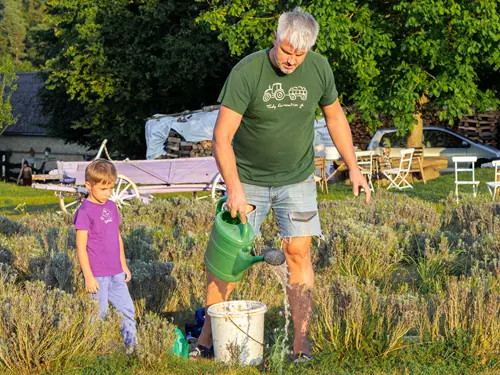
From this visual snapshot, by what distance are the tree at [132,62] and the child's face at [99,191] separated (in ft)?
83.6

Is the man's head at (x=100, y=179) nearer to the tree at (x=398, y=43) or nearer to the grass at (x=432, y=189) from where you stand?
the grass at (x=432, y=189)

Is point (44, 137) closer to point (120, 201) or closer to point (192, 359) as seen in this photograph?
point (120, 201)

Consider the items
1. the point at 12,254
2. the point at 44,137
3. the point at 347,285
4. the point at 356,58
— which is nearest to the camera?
the point at 347,285

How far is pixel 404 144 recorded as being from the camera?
26.5 m

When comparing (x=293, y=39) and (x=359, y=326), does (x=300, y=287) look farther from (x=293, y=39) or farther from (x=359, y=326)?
(x=293, y=39)

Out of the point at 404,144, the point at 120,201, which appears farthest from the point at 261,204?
the point at 404,144

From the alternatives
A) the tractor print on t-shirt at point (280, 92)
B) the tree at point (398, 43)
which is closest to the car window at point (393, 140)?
the tree at point (398, 43)

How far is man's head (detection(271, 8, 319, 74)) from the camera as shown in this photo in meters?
5.08

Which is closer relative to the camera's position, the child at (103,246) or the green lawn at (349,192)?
the child at (103,246)

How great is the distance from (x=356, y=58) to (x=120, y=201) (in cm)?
941

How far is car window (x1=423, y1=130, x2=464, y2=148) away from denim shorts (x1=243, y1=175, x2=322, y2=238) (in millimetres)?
21672

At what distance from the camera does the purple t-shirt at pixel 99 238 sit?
5.95m

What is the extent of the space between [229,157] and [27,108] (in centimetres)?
5576

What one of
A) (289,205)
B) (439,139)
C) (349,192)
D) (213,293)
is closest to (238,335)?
(213,293)
